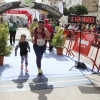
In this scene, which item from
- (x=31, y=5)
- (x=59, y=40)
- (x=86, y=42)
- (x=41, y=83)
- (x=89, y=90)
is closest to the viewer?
(x=89, y=90)

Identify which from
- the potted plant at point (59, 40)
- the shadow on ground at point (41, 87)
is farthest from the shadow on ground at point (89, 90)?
the potted plant at point (59, 40)

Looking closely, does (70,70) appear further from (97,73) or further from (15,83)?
(15,83)

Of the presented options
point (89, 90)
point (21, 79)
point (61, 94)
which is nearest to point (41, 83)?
point (21, 79)

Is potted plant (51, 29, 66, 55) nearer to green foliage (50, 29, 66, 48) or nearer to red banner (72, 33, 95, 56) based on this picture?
green foliage (50, 29, 66, 48)

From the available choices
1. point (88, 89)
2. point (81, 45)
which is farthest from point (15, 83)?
point (81, 45)

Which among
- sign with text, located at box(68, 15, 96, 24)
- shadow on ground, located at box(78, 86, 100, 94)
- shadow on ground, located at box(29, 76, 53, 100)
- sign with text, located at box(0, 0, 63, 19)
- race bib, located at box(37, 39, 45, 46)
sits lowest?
shadow on ground, located at box(78, 86, 100, 94)

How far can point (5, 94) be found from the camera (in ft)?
15.4

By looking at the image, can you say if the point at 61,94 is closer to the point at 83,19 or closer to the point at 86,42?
the point at 83,19

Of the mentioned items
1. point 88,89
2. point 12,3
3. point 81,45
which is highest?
point 12,3

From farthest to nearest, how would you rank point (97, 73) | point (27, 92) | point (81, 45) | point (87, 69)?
point (81, 45) → point (87, 69) → point (97, 73) → point (27, 92)

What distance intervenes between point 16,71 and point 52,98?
95.8 inches

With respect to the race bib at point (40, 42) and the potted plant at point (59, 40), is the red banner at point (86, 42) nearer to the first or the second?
the race bib at point (40, 42)

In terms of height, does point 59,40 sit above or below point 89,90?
above

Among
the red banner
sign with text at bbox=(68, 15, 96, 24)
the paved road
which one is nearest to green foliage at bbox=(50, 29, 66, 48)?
the red banner
